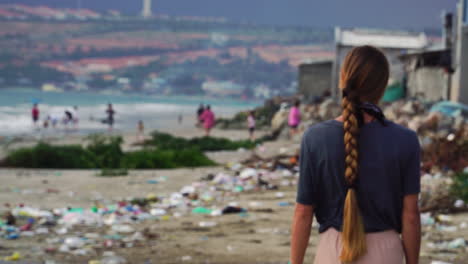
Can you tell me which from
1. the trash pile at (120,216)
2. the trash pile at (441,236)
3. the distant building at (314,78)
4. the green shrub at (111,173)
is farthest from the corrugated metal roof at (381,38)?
the trash pile at (441,236)

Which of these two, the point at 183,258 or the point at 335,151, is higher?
the point at 335,151

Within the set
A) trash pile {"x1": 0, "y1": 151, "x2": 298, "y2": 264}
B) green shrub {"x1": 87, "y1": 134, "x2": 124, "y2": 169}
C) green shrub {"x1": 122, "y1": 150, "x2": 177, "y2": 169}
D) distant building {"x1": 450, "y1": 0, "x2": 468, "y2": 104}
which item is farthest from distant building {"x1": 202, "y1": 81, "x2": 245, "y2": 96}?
trash pile {"x1": 0, "y1": 151, "x2": 298, "y2": 264}

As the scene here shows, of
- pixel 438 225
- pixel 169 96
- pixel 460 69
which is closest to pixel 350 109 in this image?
pixel 438 225

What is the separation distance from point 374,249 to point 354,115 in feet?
1.59

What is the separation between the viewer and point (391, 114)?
1886cm

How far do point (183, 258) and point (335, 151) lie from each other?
367cm

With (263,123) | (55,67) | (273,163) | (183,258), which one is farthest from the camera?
(55,67)

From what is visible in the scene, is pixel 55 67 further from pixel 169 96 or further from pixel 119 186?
pixel 119 186

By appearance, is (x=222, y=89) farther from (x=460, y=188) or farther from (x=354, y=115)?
(x=354, y=115)

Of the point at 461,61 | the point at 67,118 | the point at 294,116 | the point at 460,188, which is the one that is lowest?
the point at 67,118

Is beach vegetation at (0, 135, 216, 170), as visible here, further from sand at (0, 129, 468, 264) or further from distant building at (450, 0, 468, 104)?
distant building at (450, 0, 468, 104)

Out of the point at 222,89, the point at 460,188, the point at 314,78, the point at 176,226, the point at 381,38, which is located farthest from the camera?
the point at 222,89

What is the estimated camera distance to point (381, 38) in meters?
31.6

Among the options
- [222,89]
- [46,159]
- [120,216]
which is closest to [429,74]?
[46,159]
